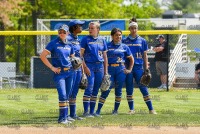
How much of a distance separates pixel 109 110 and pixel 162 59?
23.0 feet

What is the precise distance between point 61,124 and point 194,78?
1036 centimetres

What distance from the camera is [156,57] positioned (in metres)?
23.7

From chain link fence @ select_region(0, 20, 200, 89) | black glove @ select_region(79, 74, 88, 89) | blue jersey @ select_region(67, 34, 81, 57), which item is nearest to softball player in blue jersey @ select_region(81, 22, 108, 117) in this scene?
black glove @ select_region(79, 74, 88, 89)

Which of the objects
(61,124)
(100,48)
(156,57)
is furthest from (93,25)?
(156,57)

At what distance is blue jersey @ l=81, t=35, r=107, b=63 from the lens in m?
15.0

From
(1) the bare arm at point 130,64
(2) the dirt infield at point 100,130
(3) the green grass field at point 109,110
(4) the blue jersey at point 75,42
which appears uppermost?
(4) the blue jersey at point 75,42

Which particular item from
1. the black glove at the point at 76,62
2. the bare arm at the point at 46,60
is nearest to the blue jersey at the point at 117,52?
the black glove at the point at 76,62

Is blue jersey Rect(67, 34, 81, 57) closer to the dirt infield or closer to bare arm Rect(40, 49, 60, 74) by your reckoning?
bare arm Rect(40, 49, 60, 74)

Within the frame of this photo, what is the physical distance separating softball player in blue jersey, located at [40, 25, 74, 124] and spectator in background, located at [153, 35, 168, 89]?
945cm

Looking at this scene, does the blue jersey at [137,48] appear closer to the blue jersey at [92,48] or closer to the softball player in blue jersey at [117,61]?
the softball player in blue jersey at [117,61]

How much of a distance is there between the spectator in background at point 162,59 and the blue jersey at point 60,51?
9.46 meters

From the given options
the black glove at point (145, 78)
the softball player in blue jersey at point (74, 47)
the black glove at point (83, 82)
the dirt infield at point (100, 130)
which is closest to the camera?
the dirt infield at point (100, 130)

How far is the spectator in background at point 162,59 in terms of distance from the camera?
23.3 meters

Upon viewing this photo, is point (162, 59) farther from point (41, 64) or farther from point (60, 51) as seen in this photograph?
point (60, 51)
